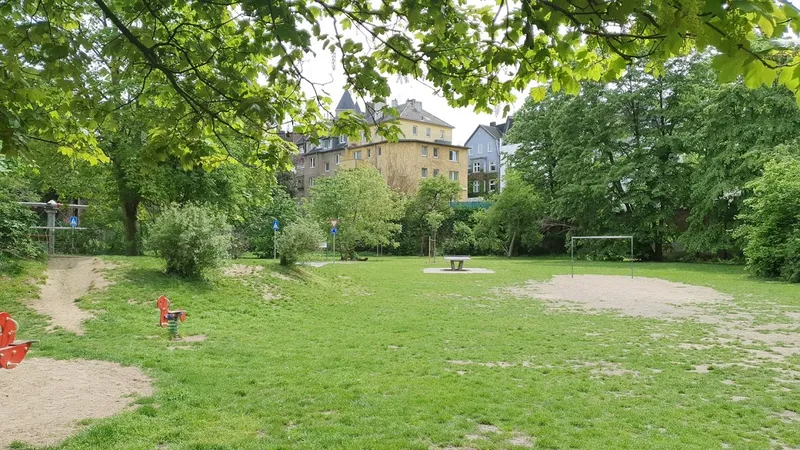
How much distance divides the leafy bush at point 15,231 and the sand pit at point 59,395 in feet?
25.3

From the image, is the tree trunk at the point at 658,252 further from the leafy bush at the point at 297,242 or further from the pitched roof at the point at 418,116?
the pitched roof at the point at 418,116

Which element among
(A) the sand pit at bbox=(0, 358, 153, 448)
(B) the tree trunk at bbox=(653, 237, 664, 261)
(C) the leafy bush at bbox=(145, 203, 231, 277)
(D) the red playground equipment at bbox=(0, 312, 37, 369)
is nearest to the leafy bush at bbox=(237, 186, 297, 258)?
(C) the leafy bush at bbox=(145, 203, 231, 277)

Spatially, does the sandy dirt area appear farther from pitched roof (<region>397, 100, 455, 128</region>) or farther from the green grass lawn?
pitched roof (<region>397, 100, 455, 128</region>)

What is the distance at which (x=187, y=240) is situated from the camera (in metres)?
13.6

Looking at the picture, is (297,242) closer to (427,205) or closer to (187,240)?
(187,240)

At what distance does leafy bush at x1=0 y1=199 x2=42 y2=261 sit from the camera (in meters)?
13.3

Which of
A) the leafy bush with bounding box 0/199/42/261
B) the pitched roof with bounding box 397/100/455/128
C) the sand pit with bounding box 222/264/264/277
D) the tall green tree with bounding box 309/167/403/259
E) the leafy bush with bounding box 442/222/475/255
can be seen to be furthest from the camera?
the pitched roof with bounding box 397/100/455/128

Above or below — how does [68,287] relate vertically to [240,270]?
below

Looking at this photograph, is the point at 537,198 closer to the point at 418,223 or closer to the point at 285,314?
the point at 418,223

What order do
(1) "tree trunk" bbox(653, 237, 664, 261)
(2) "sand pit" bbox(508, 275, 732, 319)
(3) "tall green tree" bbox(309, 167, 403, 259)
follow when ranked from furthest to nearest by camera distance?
(1) "tree trunk" bbox(653, 237, 664, 261) < (3) "tall green tree" bbox(309, 167, 403, 259) < (2) "sand pit" bbox(508, 275, 732, 319)

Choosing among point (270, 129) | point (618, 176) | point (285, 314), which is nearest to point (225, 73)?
point (270, 129)

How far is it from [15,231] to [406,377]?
12.0 meters

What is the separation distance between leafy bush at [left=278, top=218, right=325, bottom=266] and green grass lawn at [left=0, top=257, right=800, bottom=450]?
4.28 m

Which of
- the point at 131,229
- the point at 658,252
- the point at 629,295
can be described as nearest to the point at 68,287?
the point at 131,229
